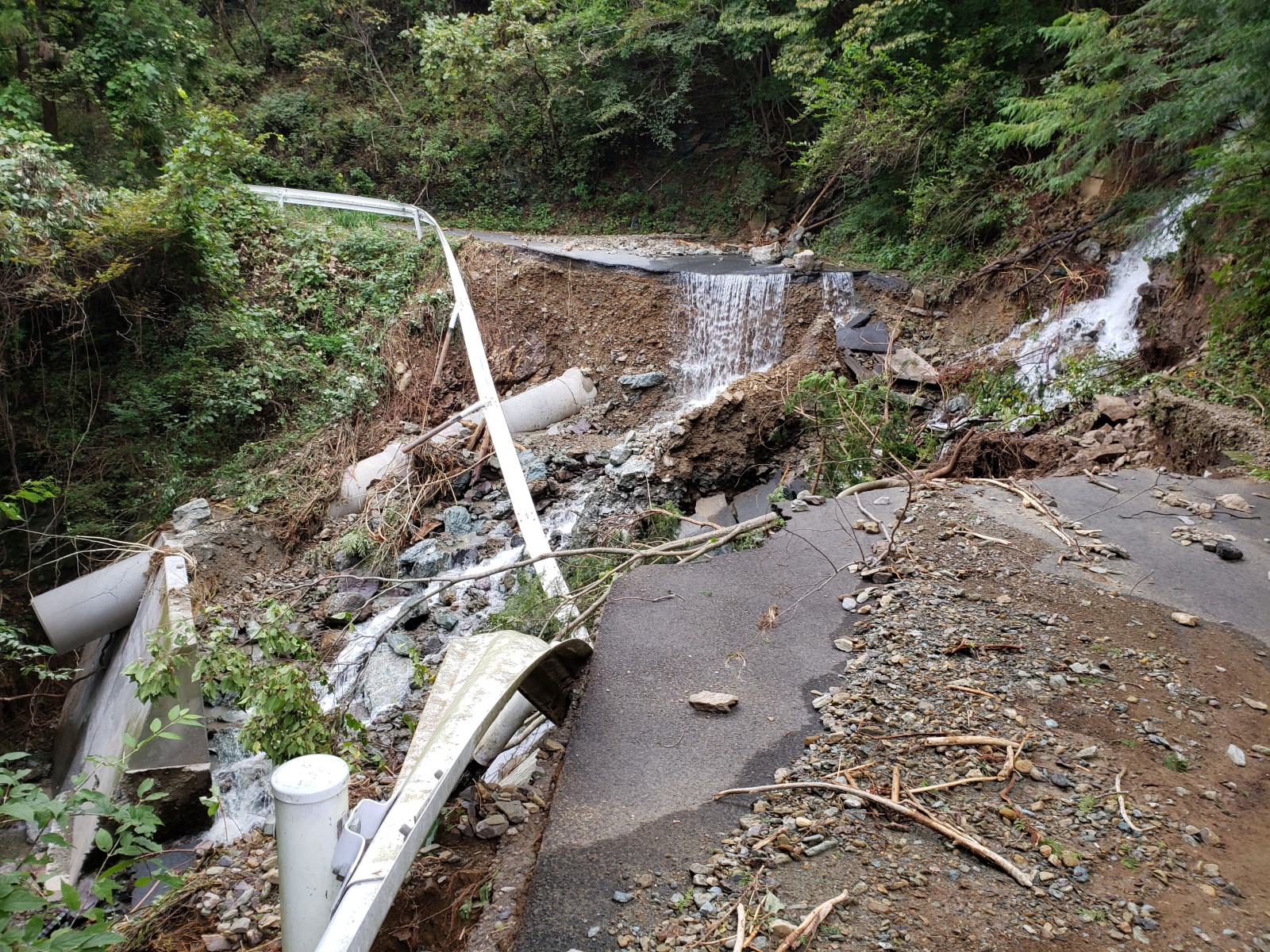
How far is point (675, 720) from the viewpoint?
9.95 ft

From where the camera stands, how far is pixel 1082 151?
780 centimetres

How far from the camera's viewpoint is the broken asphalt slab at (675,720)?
228cm

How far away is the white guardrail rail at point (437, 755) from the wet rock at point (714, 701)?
577 mm

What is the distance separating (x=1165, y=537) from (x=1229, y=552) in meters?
0.32

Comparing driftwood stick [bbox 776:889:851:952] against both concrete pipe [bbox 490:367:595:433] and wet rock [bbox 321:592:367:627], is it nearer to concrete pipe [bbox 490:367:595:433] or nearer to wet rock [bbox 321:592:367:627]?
wet rock [bbox 321:592:367:627]

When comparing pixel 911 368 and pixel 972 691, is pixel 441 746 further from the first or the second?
pixel 911 368

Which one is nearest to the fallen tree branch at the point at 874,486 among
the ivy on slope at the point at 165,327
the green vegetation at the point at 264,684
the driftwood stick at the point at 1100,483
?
the driftwood stick at the point at 1100,483

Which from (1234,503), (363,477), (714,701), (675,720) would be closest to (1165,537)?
(1234,503)

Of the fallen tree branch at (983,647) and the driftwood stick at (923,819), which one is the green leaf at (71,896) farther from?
the fallen tree branch at (983,647)

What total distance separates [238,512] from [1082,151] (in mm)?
10166

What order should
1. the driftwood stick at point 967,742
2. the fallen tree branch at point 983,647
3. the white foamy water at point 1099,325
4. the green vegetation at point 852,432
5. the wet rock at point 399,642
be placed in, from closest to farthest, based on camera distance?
the driftwood stick at point 967,742, the fallen tree branch at point 983,647, the wet rock at point 399,642, the green vegetation at point 852,432, the white foamy water at point 1099,325

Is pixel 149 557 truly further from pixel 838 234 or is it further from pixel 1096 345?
pixel 838 234

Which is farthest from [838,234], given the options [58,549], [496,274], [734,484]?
[58,549]

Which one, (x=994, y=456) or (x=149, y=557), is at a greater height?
(x=994, y=456)
